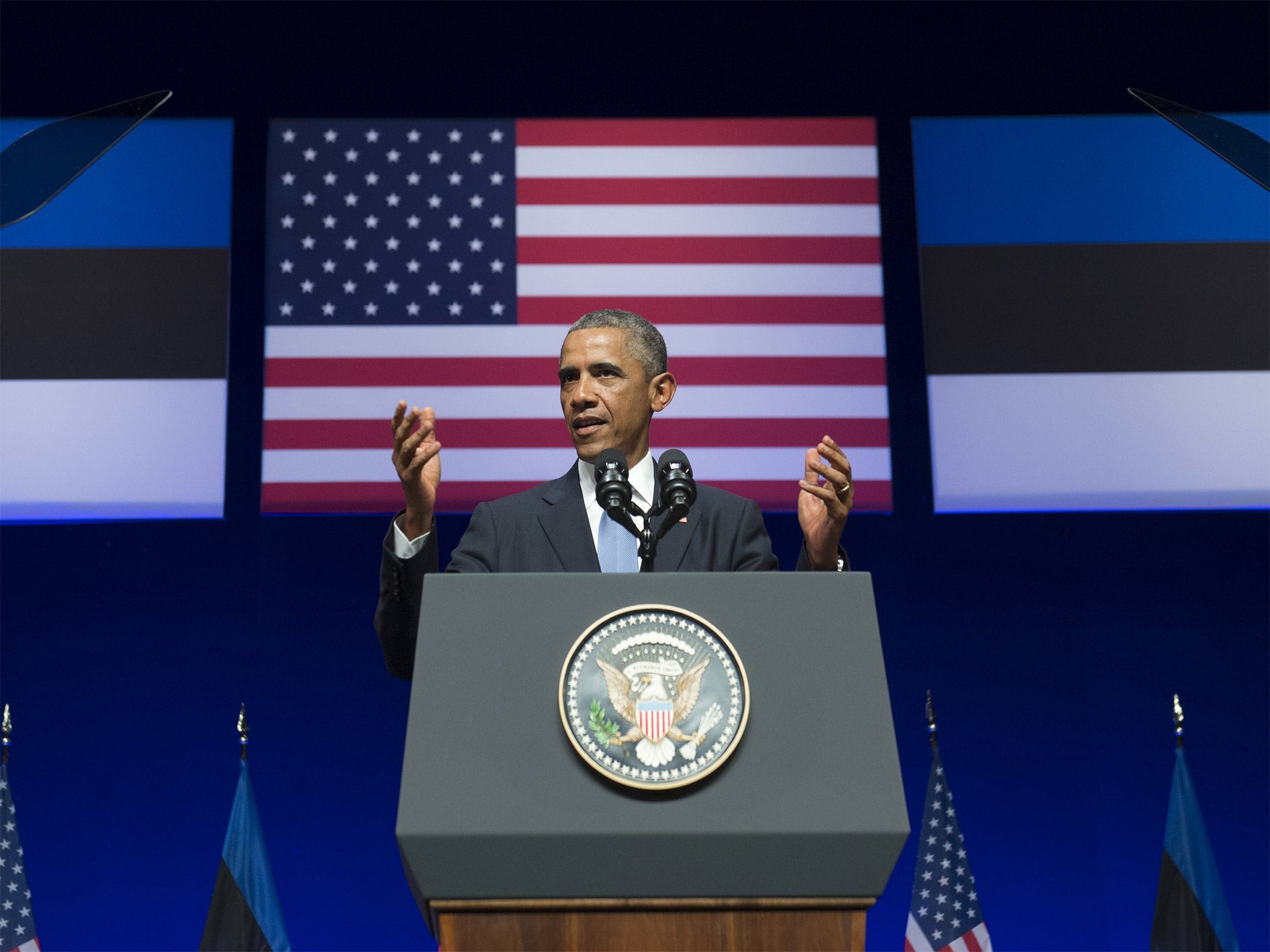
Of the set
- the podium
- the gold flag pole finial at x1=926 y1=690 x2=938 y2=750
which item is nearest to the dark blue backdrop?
the gold flag pole finial at x1=926 y1=690 x2=938 y2=750

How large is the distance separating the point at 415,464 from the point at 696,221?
2647mm

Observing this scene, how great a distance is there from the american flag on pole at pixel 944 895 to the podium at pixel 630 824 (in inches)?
99.0

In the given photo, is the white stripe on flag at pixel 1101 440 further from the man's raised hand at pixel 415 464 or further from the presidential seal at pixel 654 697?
the presidential seal at pixel 654 697

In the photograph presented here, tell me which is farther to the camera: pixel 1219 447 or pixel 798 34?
pixel 798 34

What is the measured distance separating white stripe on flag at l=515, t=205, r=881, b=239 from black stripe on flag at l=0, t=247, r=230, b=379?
3.32ft

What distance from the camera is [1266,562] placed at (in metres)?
4.02

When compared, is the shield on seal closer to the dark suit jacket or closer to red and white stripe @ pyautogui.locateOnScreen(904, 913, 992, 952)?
the dark suit jacket

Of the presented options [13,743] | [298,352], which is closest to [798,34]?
[298,352]

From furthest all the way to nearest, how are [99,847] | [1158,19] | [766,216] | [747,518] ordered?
[1158,19] → [766,216] → [99,847] → [747,518]

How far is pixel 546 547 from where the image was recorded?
1.76m

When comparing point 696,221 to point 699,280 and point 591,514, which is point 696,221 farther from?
point 591,514

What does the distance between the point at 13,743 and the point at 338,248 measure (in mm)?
1779

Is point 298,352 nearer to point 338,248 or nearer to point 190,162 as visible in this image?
point 338,248

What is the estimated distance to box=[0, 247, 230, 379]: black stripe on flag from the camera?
392 cm
